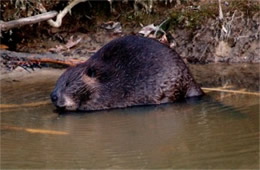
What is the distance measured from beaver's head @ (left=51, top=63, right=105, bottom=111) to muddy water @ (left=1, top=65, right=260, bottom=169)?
17 cm

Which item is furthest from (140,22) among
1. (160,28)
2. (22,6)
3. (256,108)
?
(256,108)

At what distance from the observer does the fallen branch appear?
7301 mm

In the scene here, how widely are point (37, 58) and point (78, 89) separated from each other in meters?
1.62

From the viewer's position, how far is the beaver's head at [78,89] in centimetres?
581

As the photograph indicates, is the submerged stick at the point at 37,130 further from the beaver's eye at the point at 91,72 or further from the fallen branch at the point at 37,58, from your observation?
the fallen branch at the point at 37,58

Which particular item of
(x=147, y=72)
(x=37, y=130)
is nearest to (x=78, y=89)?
(x=147, y=72)

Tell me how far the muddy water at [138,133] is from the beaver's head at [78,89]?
0.17 metres

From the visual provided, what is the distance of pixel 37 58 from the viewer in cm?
741

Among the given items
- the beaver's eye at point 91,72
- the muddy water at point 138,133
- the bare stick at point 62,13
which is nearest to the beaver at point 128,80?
the beaver's eye at point 91,72

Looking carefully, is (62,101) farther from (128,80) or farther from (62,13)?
(62,13)

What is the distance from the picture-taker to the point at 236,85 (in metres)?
6.37

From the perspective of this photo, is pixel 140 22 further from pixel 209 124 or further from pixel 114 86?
pixel 209 124

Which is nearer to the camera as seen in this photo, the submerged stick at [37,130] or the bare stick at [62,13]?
the submerged stick at [37,130]

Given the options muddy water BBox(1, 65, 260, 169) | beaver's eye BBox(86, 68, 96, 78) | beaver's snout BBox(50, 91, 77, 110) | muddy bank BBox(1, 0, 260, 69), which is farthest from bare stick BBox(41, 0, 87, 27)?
beaver's snout BBox(50, 91, 77, 110)
